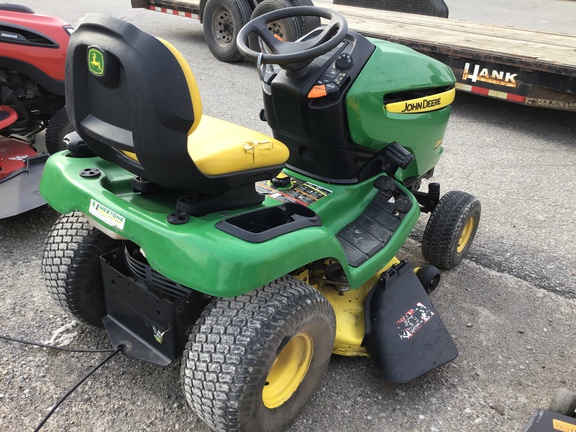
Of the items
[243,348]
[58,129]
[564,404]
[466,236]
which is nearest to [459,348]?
[564,404]

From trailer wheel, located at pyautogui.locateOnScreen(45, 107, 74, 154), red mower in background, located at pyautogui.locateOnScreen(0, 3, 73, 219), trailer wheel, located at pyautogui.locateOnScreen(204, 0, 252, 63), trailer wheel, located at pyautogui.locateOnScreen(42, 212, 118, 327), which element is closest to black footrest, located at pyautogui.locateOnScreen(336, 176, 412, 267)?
trailer wheel, located at pyautogui.locateOnScreen(42, 212, 118, 327)

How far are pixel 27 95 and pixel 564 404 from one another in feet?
10.6

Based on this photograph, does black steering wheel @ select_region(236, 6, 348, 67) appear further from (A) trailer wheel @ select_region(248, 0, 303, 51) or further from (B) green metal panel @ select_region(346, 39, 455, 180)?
(A) trailer wheel @ select_region(248, 0, 303, 51)

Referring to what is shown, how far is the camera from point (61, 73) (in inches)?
128

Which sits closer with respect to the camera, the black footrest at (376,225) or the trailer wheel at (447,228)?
the black footrest at (376,225)

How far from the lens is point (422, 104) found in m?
2.47

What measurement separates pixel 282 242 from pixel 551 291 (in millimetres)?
1826

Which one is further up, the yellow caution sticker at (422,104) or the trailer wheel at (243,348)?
the yellow caution sticker at (422,104)

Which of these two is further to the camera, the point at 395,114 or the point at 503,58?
the point at 503,58

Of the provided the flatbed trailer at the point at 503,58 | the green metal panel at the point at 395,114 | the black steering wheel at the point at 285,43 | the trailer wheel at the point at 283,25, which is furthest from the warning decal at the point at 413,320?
the trailer wheel at the point at 283,25

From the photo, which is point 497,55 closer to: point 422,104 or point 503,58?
point 503,58

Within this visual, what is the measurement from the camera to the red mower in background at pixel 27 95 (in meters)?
2.89

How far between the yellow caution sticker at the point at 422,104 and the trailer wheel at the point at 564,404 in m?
1.26

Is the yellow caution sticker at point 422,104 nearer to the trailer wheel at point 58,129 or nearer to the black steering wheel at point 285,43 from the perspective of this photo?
the black steering wheel at point 285,43
